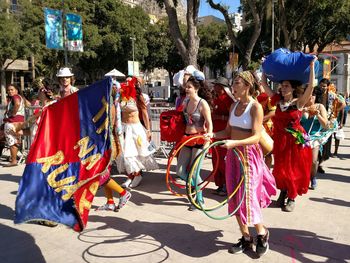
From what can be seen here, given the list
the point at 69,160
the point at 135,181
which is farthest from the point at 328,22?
the point at 69,160

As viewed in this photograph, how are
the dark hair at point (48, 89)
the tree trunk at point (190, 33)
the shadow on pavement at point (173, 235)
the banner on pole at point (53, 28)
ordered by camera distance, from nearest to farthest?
the shadow on pavement at point (173, 235)
the dark hair at point (48, 89)
the tree trunk at point (190, 33)
the banner on pole at point (53, 28)

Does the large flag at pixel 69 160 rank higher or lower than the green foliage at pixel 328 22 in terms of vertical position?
lower

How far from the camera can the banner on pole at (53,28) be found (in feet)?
48.9

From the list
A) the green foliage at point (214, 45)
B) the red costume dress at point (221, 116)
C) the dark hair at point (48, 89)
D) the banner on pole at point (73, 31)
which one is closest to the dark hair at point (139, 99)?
the red costume dress at point (221, 116)

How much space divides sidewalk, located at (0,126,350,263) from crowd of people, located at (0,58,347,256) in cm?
26

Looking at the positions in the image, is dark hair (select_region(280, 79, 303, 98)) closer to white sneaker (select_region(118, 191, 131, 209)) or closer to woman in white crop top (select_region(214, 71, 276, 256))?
woman in white crop top (select_region(214, 71, 276, 256))

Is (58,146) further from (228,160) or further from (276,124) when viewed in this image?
(276,124)

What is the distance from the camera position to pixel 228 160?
3.91m

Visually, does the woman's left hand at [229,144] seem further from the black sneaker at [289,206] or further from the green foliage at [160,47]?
the green foliage at [160,47]

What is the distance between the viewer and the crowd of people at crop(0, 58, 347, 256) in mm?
3756

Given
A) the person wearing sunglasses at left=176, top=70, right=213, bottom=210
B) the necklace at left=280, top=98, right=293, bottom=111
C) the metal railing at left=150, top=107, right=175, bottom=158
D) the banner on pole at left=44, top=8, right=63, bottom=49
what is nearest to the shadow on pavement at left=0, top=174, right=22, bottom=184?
the metal railing at left=150, top=107, right=175, bottom=158

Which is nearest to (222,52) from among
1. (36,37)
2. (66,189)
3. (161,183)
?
(36,37)

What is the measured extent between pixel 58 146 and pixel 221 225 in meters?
2.18

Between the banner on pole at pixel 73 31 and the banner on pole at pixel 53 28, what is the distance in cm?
34
